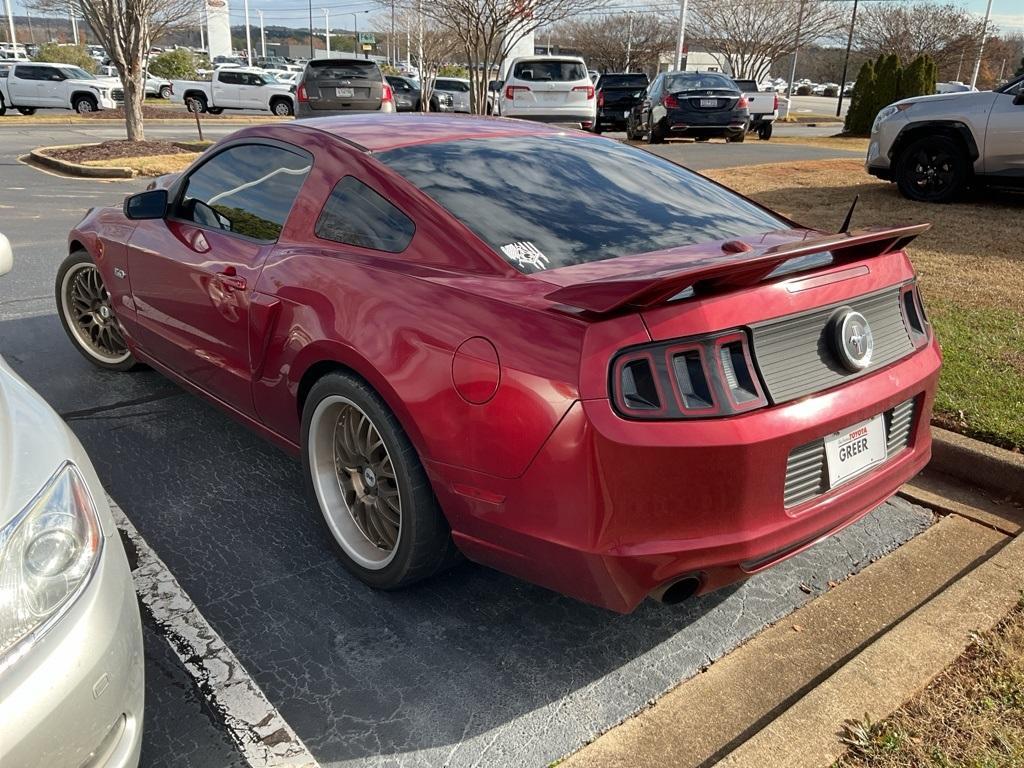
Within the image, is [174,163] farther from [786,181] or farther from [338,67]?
[786,181]

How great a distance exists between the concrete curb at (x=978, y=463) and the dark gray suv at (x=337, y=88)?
14.5 m

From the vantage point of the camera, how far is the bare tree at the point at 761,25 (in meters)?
45.2

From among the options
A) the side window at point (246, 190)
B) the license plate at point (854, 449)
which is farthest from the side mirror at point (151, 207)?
the license plate at point (854, 449)

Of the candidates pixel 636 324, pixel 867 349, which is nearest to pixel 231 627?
pixel 636 324

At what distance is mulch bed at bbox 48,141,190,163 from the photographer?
14031 mm

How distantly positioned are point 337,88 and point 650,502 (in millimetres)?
15808

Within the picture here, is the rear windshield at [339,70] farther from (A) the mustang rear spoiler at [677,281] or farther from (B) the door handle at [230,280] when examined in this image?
(A) the mustang rear spoiler at [677,281]

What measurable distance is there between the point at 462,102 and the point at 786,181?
80.4 ft

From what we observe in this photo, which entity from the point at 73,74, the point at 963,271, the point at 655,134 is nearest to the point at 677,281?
the point at 963,271

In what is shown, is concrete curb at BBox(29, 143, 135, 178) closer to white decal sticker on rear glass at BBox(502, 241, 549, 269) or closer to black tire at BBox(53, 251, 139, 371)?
black tire at BBox(53, 251, 139, 371)

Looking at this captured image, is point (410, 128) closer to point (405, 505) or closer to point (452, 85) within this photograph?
point (405, 505)

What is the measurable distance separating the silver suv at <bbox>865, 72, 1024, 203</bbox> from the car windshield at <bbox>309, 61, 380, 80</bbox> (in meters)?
10.6

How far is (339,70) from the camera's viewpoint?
16.4 m

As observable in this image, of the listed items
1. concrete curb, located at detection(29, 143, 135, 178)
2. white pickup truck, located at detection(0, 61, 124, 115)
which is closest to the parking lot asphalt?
concrete curb, located at detection(29, 143, 135, 178)
